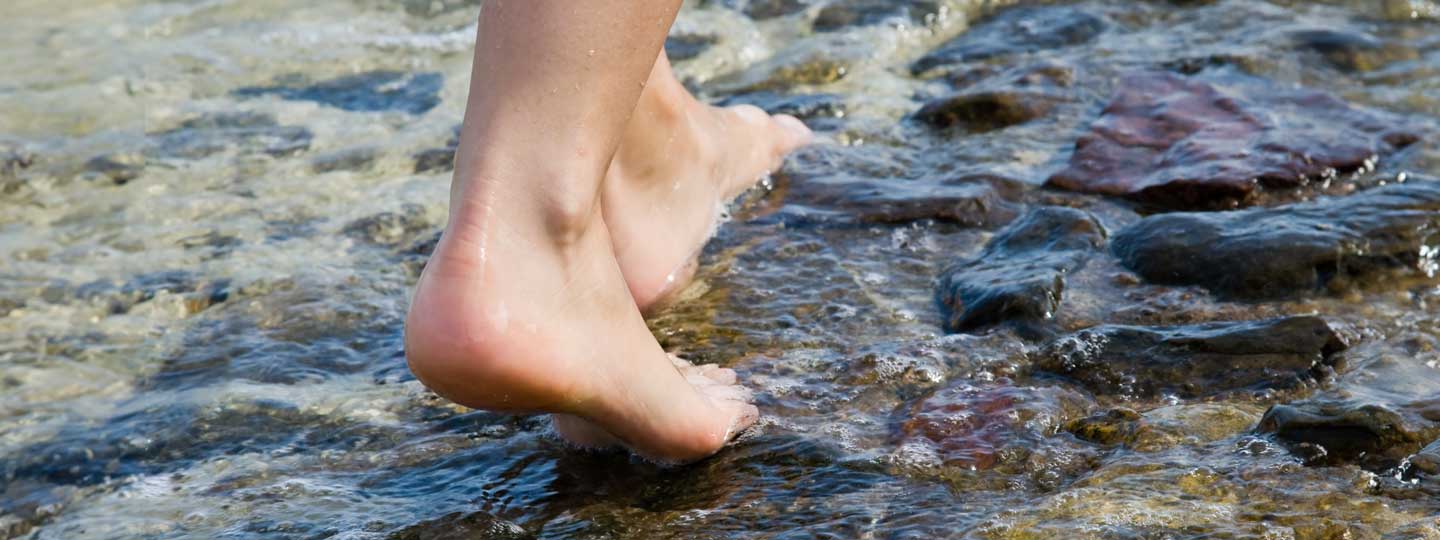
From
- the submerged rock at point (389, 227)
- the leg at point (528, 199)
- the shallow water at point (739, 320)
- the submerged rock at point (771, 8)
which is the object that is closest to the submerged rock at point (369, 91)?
the shallow water at point (739, 320)

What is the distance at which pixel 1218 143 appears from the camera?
3.28 m

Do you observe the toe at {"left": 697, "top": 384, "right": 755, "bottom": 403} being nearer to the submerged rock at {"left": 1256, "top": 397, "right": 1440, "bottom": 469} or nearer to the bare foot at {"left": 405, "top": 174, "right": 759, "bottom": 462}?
the bare foot at {"left": 405, "top": 174, "right": 759, "bottom": 462}

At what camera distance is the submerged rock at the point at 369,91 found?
4371 mm

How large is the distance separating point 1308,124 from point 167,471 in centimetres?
264

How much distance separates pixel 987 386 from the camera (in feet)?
7.41

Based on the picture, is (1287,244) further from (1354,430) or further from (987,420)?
(987,420)

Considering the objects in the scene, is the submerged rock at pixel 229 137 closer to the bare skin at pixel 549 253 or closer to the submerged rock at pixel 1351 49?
the bare skin at pixel 549 253

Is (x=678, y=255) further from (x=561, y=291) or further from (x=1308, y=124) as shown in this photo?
(x=1308, y=124)

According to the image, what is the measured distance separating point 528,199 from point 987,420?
2.52 feet

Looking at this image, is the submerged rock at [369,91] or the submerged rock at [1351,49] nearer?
the submerged rock at [1351,49]

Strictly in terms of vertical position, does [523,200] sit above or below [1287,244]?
above

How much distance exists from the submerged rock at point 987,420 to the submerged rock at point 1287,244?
1.87 ft

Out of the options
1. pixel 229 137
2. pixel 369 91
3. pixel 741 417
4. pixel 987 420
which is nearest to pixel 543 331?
pixel 741 417

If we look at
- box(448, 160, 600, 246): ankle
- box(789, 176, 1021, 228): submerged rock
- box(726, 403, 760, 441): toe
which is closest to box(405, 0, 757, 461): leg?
box(448, 160, 600, 246): ankle
